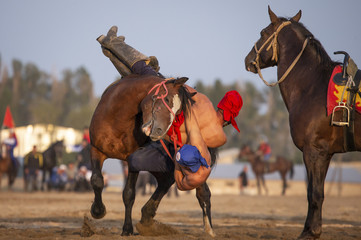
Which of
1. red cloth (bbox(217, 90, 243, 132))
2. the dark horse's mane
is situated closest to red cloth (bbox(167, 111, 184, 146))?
red cloth (bbox(217, 90, 243, 132))

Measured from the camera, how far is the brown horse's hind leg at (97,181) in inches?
236

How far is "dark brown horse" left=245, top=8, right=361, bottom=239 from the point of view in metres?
5.22

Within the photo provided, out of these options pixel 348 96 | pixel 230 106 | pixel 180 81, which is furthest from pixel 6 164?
pixel 348 96

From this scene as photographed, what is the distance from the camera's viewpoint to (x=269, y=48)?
6016 millimetres

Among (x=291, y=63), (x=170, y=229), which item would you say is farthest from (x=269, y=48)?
(x=170, y=229)

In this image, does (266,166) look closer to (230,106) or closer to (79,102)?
(230,106)

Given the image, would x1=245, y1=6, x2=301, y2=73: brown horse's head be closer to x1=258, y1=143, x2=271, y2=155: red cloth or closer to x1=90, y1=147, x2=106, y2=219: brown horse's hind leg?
x1=90, y1=147, x2=106, y2=219: brown horse's hind leg

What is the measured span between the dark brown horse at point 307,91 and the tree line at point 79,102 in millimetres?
55256

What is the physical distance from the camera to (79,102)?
260 ft

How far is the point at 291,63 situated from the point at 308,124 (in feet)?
2.81

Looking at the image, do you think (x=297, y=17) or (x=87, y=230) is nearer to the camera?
(x=87, y=230)

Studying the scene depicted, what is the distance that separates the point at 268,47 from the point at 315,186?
1748 mm

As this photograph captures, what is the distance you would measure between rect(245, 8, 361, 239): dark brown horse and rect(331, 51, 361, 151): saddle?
2.2 inches

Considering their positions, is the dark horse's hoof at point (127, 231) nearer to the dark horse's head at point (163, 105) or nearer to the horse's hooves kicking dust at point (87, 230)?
the horse's hooves kicking dust at point (87, 230)
